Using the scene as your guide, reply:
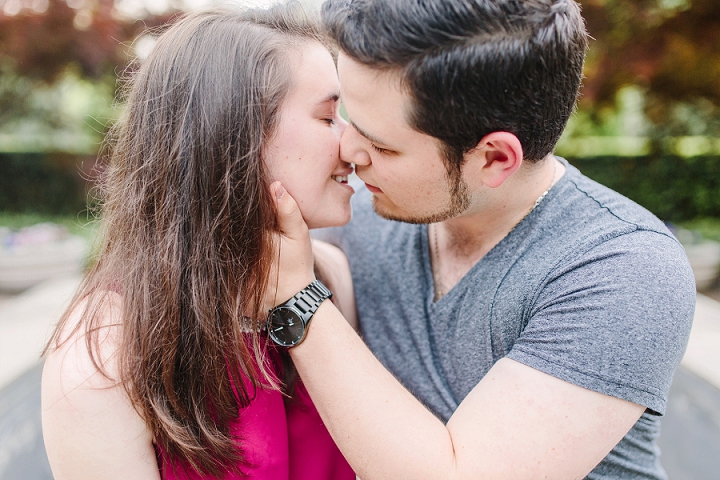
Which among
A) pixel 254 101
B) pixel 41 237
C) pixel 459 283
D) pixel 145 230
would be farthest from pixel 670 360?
pixel 41 237

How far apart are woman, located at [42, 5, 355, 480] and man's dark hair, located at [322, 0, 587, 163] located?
0.67 feet

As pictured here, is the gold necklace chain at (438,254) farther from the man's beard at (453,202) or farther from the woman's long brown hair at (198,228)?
the woman's long brown hair at (198,228)

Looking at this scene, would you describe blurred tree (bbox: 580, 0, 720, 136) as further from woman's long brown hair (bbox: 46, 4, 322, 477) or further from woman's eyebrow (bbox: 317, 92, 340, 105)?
woman's long brown hair (bbox: 46, 4, 322, 477)

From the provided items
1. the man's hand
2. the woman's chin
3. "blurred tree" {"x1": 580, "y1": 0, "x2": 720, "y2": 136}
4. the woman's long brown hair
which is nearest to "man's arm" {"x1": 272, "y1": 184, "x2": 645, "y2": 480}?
the man's hand

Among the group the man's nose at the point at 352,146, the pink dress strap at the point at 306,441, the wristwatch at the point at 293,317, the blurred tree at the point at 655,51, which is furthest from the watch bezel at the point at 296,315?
the blurred tree at the point at 655,51

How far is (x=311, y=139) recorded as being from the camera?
1554 millimetres

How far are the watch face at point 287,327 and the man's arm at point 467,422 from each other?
28 millimetres

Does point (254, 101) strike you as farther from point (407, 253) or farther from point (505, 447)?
point (505, 447)

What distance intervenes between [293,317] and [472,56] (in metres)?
0.80

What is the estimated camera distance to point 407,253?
6.49ft

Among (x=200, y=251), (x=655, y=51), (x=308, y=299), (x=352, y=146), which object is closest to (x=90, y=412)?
(x=200, y=251)

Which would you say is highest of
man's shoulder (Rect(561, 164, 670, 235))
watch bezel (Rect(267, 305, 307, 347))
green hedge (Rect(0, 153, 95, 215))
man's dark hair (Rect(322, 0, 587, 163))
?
man's dark hair (Rect(322, 0, 587, 163))

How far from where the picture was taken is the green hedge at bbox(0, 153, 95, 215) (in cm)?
1019

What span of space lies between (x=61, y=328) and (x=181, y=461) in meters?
0.45
